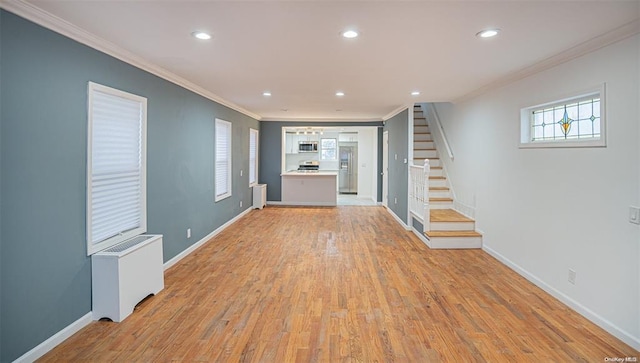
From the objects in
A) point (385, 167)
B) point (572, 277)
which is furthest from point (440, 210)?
point (385, 167)

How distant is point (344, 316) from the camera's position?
119 inches

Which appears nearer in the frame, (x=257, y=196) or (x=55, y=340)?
(x=55, y=340)

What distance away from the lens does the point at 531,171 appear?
12.8ft

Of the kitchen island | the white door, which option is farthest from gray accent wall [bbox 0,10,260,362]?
the white door

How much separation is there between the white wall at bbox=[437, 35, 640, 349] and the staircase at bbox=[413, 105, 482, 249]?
0.34 meters

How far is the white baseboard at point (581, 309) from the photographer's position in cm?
258

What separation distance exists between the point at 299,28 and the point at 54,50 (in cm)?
185

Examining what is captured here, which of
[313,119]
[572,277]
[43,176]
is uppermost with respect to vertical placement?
[313,119]

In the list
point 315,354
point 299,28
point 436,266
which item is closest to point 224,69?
point 299,28

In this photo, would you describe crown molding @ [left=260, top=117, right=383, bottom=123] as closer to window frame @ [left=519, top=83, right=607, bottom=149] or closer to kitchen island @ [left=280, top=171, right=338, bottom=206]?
kitchen island @ [left=280, top=171, right=338, bottom=206]

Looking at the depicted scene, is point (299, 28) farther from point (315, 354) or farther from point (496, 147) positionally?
point (496, 147)

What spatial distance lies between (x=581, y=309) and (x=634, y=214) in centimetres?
104

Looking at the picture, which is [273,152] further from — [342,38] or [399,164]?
[342,38]

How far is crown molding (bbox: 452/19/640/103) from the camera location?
2594mm
